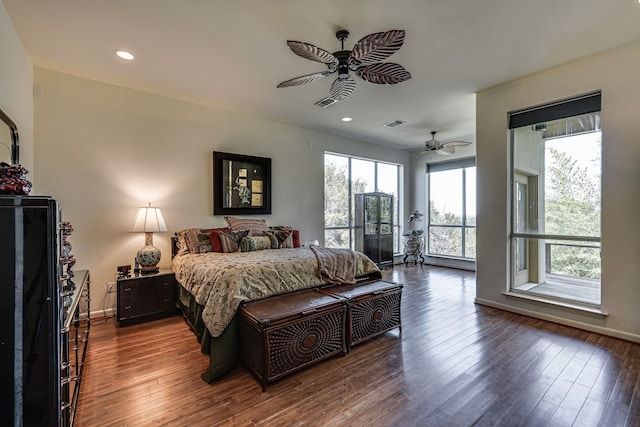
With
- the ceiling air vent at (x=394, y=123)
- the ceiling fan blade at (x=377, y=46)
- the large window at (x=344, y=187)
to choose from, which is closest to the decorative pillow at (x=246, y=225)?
the large window at (x=344, y=187)

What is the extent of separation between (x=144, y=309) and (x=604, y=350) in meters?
4.79

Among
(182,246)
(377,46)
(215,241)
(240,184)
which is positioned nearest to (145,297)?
(182,246)

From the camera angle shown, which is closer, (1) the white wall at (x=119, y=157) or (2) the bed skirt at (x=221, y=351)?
(2) the bed skirt at (x=221, y=351)

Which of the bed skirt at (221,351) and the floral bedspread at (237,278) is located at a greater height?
the floral bedspread at (237,278)

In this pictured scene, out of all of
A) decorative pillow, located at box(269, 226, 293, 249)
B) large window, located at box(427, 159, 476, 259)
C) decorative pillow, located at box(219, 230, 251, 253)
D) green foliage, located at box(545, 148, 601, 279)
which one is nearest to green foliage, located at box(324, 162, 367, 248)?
decorative pillow, located at box(269, 226, 293, 249)

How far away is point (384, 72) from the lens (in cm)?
253

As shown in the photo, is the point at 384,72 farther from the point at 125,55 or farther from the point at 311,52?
the point at 125,55

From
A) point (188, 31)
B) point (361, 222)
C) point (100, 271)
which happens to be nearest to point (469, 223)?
point (361, 222)

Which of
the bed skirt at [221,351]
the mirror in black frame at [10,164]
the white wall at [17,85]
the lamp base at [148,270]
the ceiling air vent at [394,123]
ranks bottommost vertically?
the bed skirt at [221,351]

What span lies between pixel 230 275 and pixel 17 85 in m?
2.59

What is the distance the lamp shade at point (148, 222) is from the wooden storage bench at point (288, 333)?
1.88 metres

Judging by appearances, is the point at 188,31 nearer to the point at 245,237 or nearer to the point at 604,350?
the point at 245,237

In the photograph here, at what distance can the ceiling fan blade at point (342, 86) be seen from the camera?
2654 millimetres

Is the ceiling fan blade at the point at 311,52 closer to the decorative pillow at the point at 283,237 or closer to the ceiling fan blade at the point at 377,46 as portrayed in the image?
the ceiling fan blade at the point at 377,46
